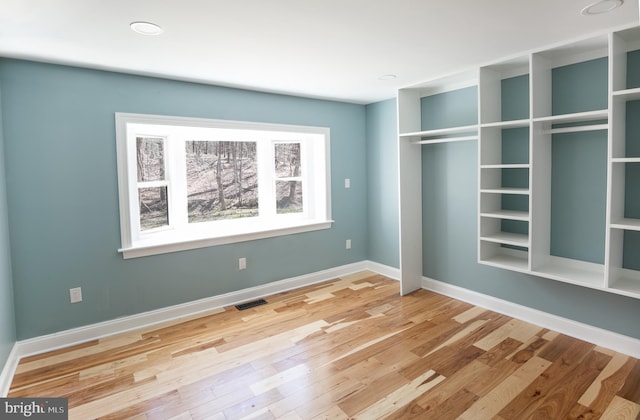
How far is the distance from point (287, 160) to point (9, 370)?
3.16 meters

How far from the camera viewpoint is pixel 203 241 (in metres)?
3.45

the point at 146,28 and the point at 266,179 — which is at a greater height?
the point at 146,28

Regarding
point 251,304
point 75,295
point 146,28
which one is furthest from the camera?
point 251,304

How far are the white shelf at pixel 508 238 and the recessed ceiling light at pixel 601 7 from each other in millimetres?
1603

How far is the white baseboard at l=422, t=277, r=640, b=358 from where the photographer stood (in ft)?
8.52

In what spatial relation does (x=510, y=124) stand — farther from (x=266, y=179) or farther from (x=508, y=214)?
(x=266, y=179)

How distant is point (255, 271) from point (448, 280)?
82.2 inches

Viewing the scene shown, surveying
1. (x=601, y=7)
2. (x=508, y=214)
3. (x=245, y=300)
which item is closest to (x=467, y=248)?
(x=508, y=214)

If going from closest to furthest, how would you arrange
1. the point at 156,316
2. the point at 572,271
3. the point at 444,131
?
the point at 572,271 → the point at 156,316 → the point at 444,131

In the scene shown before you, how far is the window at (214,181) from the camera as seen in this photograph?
128 inches

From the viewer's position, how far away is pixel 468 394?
7.18ft

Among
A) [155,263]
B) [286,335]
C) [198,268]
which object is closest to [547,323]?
[286,335]

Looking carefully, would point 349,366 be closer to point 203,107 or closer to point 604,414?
point 604,414

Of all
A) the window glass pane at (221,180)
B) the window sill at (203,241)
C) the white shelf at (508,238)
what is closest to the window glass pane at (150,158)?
the window glass pane at (221,180)
